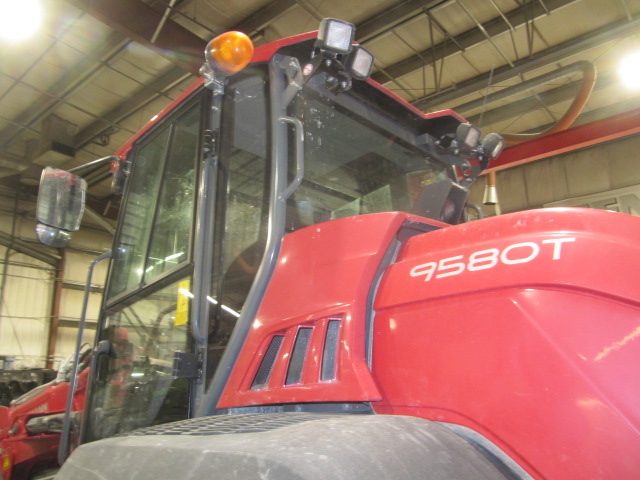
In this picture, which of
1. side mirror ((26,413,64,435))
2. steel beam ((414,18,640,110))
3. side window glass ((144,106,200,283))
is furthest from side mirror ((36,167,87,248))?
steel beam ((414,18,640,110))

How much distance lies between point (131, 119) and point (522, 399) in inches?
373

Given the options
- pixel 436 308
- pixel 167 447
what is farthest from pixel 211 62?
pixel 167 447

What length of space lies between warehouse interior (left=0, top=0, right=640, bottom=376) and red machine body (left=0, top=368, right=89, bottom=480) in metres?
3.83

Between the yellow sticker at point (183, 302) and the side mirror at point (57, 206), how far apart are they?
2.34ft

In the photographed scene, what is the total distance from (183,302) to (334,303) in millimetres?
734

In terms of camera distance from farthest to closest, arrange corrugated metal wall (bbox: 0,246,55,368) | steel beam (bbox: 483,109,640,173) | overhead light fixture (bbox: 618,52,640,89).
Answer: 1. corrugated metal wall (bbox: 0,246,55,368)
2. overhead light fixture (bbox: 618,52,640,89)
3. steel beam (bbox: 483,109,640,173)

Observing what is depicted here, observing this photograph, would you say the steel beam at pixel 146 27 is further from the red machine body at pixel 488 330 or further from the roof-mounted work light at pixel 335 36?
the red machine body at pixel 488 330

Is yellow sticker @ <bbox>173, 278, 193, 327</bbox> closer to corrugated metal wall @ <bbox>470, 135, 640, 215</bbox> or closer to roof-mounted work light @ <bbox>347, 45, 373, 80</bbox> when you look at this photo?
roof-mounted work light @ <bbox>347, 45, 373, 80</bbox>

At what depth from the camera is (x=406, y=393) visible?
1.20 metres

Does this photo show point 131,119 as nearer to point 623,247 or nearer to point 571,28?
point 571,28

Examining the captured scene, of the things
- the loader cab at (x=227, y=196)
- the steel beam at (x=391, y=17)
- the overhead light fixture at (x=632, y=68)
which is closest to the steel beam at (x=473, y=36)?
the steel beam at (x=391, y=17)

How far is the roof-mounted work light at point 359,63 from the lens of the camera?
5.88 feet

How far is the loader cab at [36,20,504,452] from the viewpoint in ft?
5.60

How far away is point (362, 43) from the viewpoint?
669 centimetres
